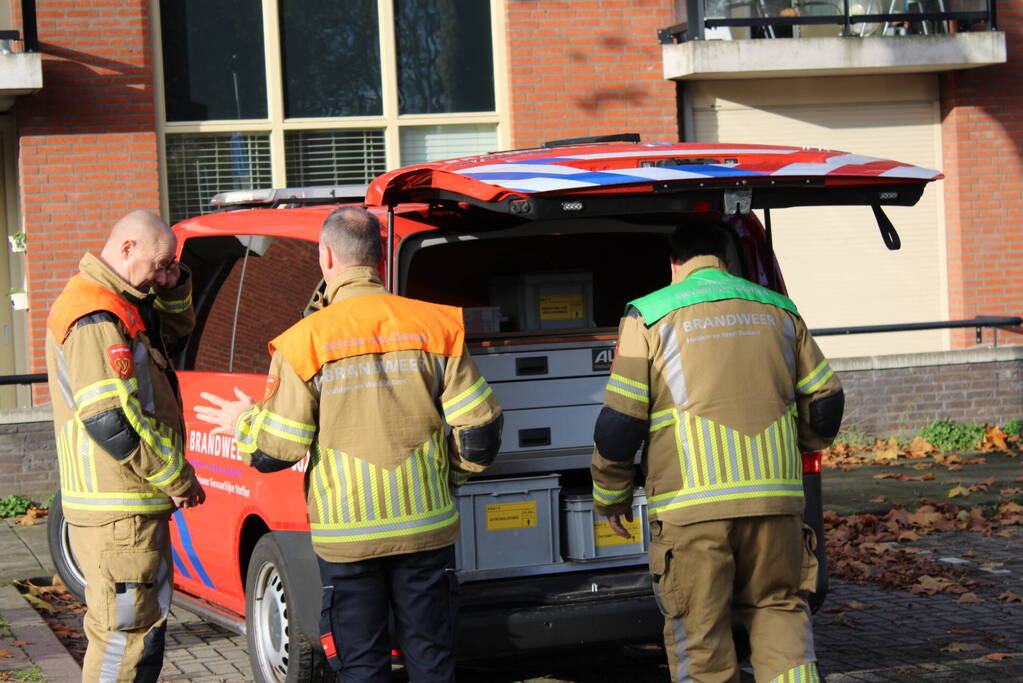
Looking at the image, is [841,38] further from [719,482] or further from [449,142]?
[719,482]

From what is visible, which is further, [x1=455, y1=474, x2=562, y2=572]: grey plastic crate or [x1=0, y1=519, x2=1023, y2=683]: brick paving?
[x1=0, y1=519, x2=1023, y2=683]: brick paving

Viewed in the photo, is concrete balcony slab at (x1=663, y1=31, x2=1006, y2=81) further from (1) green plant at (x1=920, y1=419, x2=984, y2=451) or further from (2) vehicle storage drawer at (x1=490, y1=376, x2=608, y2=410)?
(2) vehicle storage drawer at (x1=490, y1=376, x2=608, y2=410)

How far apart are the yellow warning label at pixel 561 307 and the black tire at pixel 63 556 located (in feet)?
10.7

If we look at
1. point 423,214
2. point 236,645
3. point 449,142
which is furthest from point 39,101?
point 423,214

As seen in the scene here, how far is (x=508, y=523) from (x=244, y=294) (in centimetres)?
158

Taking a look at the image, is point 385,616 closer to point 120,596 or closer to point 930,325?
point 120,596

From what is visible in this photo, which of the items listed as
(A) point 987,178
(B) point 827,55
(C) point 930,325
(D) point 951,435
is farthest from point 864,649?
(A) point 987,178

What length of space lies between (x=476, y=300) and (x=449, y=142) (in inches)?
271

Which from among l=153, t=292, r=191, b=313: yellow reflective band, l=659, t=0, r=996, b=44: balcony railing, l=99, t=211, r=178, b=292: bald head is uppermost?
l=659, t=0, r=996, b=44: balcony railing

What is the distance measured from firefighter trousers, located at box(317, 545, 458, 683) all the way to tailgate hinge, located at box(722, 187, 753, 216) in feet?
4.96

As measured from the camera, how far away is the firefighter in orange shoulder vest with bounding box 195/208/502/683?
441 centimetres

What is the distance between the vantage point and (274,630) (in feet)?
18.1

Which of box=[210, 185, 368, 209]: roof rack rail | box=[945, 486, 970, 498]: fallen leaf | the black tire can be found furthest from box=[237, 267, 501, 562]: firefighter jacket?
box=[945, 486, 970, 498]: fallen leaf

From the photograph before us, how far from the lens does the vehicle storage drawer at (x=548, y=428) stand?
5746mm
